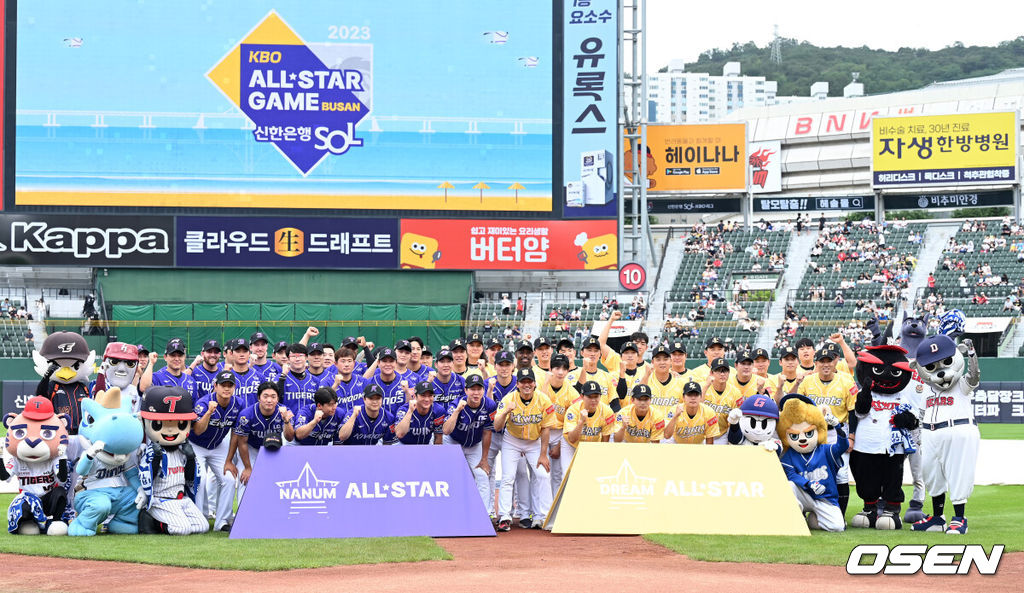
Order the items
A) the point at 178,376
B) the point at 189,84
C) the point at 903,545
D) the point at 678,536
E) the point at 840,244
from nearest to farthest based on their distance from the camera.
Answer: the point at 903,545 → the point at 678,536 → the point at 178,376 → the point at 189,84 → the point at 840,244

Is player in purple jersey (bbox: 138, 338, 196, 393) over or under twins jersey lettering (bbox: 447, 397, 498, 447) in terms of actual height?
over

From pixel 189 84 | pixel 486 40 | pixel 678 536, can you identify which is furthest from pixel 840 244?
pixel 678 536

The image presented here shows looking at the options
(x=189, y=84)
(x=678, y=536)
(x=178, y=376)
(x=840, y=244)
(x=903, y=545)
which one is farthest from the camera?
(x=840, y=244)

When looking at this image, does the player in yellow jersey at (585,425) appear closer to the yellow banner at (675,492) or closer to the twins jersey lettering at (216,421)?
the yellow banner at (675,492)

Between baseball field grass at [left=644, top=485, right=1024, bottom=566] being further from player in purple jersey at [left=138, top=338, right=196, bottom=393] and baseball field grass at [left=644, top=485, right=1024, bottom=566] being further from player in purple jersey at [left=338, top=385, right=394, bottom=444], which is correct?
player in purple jersey at [left=138, top=338, right=196, bottom=393]

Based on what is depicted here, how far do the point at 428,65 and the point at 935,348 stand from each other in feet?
76.6

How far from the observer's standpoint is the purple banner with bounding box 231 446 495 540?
9.76 meters

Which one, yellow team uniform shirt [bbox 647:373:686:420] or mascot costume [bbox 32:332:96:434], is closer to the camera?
mascot costume [bbox 32:332:96:434]

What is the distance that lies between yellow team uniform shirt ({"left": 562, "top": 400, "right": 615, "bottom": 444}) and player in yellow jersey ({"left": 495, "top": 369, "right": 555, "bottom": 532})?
0.18 metres

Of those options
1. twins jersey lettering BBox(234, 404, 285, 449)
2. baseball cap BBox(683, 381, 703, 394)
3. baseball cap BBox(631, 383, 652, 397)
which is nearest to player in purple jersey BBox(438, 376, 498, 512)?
baseball cap BBox(631, 383, 652, 397)

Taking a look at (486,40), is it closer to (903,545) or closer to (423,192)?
(423,192)

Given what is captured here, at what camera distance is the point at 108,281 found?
31469 millimetres

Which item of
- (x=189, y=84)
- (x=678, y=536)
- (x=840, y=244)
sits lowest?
(x=678, y=536)

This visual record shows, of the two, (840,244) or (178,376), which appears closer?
(178,376)
